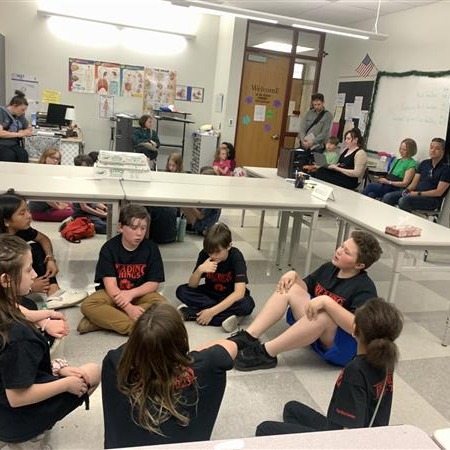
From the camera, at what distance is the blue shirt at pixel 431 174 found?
4773 mm

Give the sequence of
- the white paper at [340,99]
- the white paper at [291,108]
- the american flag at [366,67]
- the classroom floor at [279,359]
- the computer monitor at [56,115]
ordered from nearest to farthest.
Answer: the classroom floor at [279,359] → the american flag at [366,67] → the computer monitor at [56,115] → the white paper at [340,99] → the white paper at [291,108]

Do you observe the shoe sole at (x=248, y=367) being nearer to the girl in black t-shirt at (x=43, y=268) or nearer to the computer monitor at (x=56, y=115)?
the girl in black t-shirt at (x=43, y=268)

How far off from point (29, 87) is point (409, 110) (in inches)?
215

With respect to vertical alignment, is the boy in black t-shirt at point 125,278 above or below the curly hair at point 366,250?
below

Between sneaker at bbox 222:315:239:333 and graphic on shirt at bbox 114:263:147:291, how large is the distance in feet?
1.80

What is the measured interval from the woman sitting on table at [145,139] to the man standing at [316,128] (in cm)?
223

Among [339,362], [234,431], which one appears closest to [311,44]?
[339,362]

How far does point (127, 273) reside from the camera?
2496 mm

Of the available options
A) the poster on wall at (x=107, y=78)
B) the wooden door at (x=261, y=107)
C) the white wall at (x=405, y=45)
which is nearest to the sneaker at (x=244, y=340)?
the white wall at (x=405, y=45)

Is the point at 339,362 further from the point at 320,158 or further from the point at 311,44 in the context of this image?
the point at 311,44

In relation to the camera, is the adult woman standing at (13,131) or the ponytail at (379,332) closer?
the ponytail at (379,332)

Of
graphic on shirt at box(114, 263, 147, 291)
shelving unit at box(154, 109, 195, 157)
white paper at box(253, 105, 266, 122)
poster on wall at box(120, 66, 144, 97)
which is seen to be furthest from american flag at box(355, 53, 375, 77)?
graphic on shirt at box(114, 263, 147, 291)

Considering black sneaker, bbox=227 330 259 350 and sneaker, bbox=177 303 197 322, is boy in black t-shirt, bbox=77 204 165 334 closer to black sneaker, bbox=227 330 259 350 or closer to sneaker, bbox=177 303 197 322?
sneaker, bbox=177 303 197 322

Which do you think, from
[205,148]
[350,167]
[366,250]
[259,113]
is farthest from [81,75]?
[366,250]
